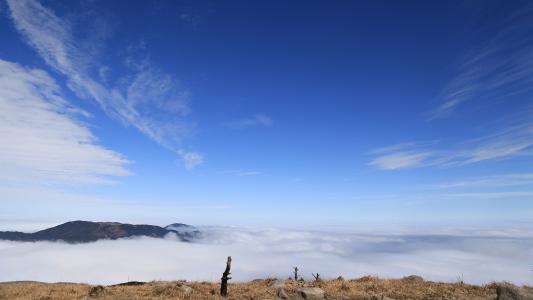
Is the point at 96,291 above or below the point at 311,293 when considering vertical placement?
above

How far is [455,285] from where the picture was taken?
1248 inches

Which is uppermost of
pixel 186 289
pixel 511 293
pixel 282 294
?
pixel 186 289

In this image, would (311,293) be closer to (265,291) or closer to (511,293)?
(265,291)

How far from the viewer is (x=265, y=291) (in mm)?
30250

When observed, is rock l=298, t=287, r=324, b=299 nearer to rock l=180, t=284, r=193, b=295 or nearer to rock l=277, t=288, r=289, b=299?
rock l=277, t=288, r=289, b=299

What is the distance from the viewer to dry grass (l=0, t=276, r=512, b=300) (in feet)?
92.2

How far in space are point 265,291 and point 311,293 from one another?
392 cm

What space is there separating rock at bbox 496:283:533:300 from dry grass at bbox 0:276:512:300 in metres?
1.06

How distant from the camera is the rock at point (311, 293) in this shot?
28.4m

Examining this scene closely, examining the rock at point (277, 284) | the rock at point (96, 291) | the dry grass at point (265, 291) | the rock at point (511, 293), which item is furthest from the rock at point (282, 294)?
the rock at point (511, 293)

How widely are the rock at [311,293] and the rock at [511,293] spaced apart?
12.7 m

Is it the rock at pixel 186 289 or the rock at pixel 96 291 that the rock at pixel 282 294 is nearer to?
the rock at pixel 186 289

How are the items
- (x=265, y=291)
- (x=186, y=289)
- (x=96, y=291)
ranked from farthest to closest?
1. (x=265, y=291)
2. (x=96, y=291)
3. (x=186, y=289)

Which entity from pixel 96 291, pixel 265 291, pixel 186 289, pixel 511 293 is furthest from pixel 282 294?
pixel 511 293
